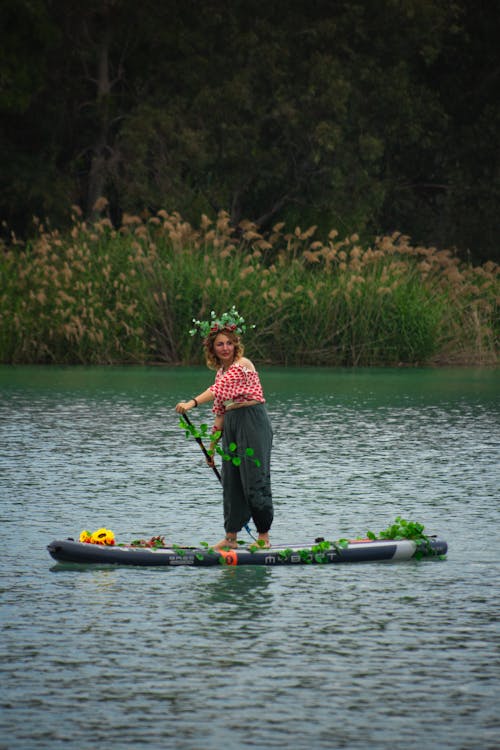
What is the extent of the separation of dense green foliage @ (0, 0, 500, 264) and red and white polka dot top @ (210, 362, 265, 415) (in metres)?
31.3

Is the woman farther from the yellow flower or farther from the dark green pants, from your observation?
the yellow flower

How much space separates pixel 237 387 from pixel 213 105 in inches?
1398

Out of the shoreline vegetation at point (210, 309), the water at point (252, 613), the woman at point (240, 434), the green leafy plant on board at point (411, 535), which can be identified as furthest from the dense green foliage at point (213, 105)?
the green leafy plant on board at point (411, 535)

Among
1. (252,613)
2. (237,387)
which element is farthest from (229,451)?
(252,613)

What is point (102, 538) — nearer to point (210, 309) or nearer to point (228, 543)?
point (228, 543)

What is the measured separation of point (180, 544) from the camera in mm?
9172

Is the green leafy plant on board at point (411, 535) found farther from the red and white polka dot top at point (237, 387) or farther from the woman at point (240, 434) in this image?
the red and white polka dot top at point (237, 387)

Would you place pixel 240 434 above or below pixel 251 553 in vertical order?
above

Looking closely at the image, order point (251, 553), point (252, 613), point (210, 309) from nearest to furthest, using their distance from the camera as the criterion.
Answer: point (252, 613)
point (251, 553)
point (210, 309)

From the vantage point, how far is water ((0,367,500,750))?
5.50m

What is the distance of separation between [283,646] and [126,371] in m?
19.1

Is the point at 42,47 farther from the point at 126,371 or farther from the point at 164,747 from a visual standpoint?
the point at 164,747

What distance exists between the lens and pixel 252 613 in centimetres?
731

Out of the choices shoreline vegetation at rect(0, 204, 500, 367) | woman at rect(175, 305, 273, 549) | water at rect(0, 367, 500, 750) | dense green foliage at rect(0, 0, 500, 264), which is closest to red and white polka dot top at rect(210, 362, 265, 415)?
woman at rect(175, 305, 273, 549)
